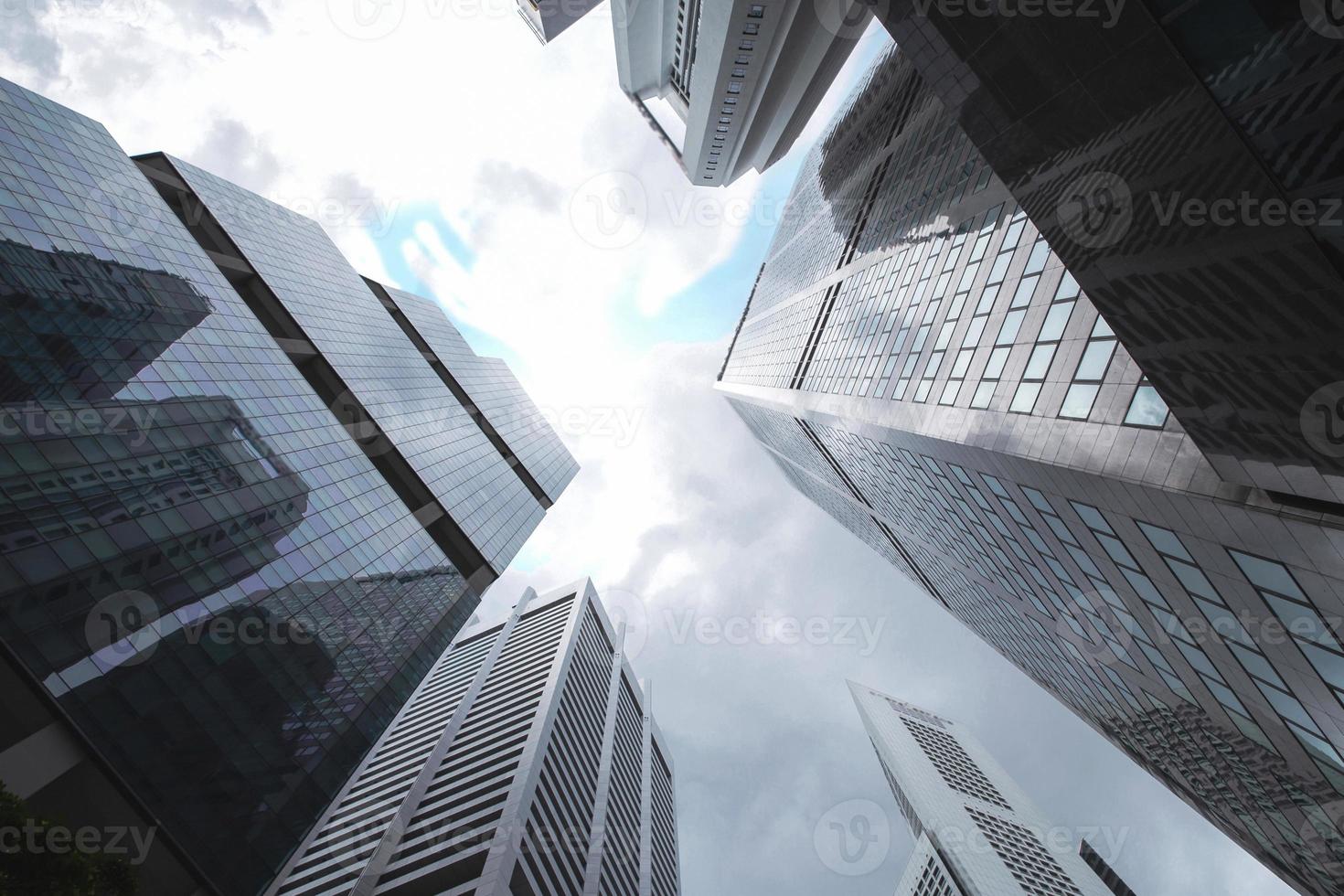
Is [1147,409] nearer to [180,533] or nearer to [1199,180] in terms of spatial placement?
[1199,180]

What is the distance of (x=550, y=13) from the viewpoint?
89125 millimetres

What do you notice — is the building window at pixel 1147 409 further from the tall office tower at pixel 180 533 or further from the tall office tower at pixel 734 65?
the tall office tower at pixel 734 65

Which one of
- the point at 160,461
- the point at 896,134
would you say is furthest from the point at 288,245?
the point at 896,134

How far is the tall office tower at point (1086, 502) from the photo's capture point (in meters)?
15.2

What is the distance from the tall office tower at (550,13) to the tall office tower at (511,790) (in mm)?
86892

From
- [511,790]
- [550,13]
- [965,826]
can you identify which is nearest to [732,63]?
[550,13]

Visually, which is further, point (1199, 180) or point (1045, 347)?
point (1045, 347)

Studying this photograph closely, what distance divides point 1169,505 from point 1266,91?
392 inches

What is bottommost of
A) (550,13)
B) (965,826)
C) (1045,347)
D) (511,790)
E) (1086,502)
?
(965,826)

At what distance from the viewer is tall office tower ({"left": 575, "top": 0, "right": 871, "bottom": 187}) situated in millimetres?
73688

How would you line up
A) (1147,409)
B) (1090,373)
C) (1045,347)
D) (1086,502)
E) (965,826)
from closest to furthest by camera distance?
(1147,409) < (1090,373) < (1086,502) < (1045,347) < (965,826)

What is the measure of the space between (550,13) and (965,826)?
444 ft

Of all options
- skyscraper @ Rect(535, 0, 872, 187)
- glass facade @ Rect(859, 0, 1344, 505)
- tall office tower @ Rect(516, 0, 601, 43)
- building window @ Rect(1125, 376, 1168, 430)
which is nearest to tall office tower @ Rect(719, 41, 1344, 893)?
building window @ Rect(1125, 376, 1168, 430)

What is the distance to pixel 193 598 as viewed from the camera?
2444cm
